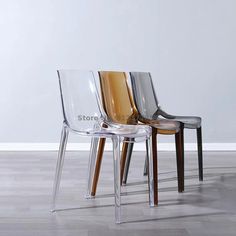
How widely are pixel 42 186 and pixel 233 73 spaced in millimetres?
2527

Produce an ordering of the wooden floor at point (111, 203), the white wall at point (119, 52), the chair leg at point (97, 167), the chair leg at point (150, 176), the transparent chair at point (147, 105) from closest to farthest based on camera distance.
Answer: the wooden floor at point (111, 203)
the chair leg at point (150, 176)
the chair leg at point (97, 167)
the transparent chair at point (147, 105)
the white wall at point (119, 52)

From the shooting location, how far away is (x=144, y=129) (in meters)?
3.15

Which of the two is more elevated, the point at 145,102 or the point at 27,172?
the point at 145,102

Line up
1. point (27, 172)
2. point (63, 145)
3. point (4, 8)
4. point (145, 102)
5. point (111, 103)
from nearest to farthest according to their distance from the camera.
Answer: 1. point (63, 145)
2. point (111, 103)
3. point (145, 102)
4. point (27, 172)
5. point (4, 8)

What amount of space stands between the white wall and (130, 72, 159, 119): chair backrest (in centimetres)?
138

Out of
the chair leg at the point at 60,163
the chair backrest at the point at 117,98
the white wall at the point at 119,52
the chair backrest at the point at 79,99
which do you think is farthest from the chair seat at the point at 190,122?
the white wall at the point at 119,52

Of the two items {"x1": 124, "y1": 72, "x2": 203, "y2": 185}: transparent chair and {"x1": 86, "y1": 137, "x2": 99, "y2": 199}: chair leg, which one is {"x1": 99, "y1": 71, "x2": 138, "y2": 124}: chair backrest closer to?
{"x1": 124, "y1": 72, "x2": 203, "y2": 185}: transparent chair

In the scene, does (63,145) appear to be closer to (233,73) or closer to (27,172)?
(27,172)

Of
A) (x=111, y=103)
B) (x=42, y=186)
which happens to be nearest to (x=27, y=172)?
(x=42, y=186)

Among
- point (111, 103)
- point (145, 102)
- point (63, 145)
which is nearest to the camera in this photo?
point (63, 145)

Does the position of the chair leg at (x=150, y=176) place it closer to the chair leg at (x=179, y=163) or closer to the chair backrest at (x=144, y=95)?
the chair leg at (x=179, y=163)

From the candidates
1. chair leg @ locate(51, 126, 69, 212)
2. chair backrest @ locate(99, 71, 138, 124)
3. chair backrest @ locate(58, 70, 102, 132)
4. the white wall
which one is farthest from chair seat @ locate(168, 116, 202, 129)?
the white wall

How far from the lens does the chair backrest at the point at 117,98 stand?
3475 mm

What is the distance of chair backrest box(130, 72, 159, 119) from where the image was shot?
146 inches
